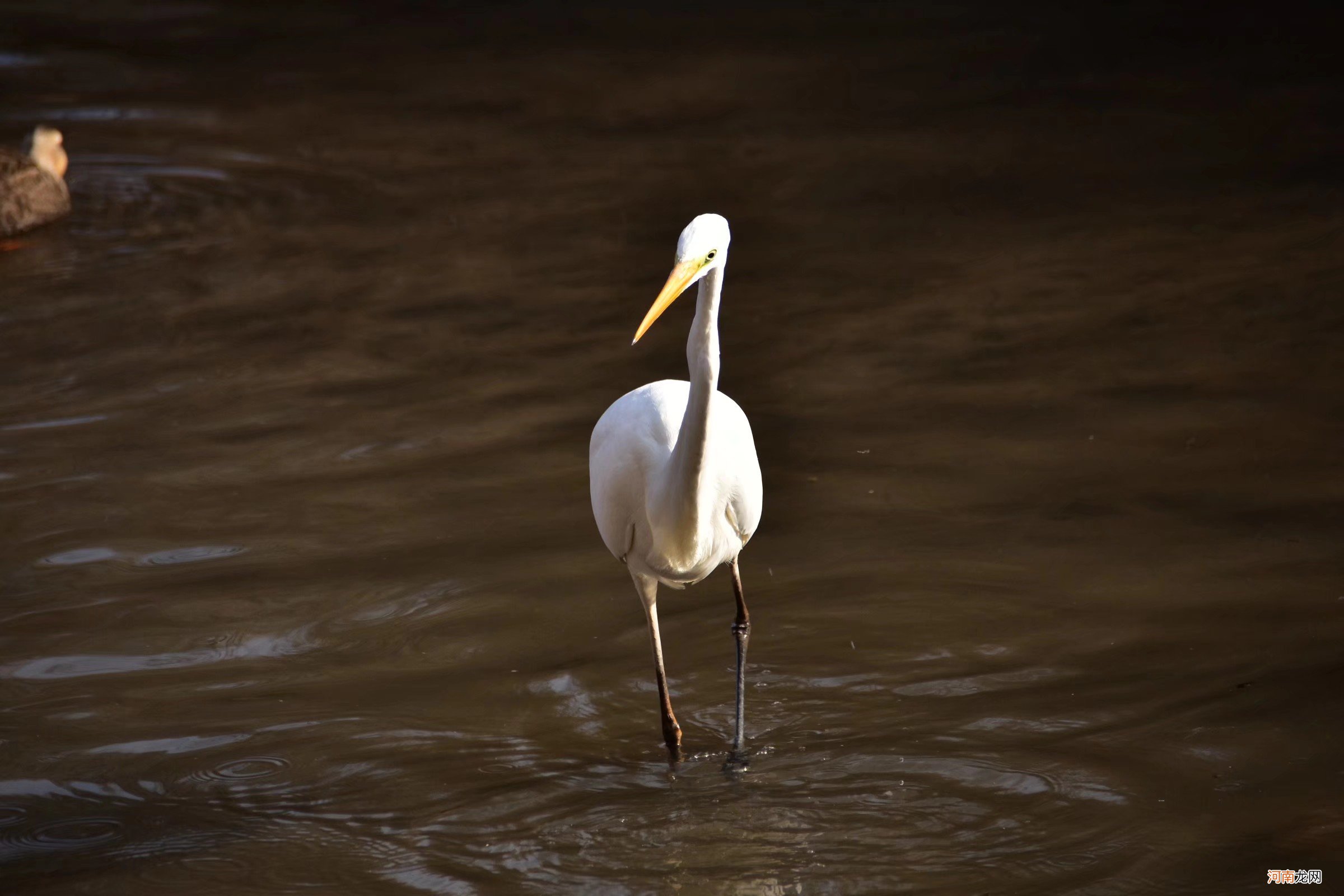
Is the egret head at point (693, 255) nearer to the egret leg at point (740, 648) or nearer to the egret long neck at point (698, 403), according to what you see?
the egret long neck at point (698, 403)

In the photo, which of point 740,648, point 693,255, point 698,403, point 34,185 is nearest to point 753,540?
point 740,648

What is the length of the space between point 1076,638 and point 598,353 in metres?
2.61

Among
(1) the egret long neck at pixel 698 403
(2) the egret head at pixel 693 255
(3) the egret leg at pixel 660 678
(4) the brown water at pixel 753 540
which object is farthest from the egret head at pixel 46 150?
(2) the egret head at pixel 693 255

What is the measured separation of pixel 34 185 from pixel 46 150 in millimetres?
Answer: 338

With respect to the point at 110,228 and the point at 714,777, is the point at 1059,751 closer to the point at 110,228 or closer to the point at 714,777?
the point at 714,777

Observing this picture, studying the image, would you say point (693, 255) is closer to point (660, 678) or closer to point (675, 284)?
point (675, 284)

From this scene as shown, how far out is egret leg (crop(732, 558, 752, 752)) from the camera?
3.69 meters

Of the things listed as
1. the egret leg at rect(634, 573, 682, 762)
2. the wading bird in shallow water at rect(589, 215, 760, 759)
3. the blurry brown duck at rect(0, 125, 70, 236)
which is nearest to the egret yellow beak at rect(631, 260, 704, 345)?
the wading bird in shallow water at rect(589, 215, 760, 759)

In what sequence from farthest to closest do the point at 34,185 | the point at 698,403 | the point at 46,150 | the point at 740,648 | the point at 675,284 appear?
the point at 46,150, the point at 34,185, the point at 740,648, the point at 698,403, the point at 675,284

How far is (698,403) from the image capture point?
3188 mm

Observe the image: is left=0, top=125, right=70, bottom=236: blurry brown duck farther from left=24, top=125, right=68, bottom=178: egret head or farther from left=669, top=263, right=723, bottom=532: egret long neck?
left=669, top=263, right=723, bottom=532: egret long neck

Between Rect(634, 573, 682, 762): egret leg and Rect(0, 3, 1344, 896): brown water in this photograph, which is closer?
Rect(0, 3, 1344, 896): brown water

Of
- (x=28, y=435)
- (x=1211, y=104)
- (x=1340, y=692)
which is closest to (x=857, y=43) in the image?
(x=1211, y=104)

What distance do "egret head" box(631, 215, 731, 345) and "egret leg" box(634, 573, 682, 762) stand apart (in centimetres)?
100
